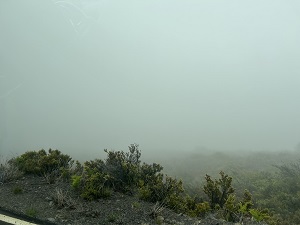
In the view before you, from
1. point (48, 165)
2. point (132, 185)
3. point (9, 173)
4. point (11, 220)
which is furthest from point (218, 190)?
point (9, 173)

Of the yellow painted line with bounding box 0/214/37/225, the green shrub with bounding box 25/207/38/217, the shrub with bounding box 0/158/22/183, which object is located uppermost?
the shrub with bounding box 0/158/22/183

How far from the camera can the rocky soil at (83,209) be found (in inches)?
277

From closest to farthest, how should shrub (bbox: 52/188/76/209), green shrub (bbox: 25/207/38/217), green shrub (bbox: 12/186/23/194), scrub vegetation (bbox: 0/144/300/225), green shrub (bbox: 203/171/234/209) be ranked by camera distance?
green shrub (bbox: 25/207/38/217), shrub (bbox: 52/188/76/209), scrub vegetation (bbox: 0/144/300/225), green shrub (bbox: 12/186/23/194), green shrub (bbox: 203/171/234/209)

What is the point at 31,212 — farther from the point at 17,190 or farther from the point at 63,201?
the point at 17,190

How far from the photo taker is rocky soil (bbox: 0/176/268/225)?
7.03 meters

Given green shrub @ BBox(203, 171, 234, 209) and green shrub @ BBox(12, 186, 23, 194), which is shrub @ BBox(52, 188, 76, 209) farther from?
green shrub @ BBox(203, 171, 234, 209)

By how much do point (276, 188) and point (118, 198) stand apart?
32.7ft

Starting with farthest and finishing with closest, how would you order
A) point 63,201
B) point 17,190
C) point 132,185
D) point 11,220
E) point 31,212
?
point 132,185 → point 17,190 → point 63,201 → point 31,212 → point 11,220

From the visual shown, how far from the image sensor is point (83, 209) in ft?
24.1

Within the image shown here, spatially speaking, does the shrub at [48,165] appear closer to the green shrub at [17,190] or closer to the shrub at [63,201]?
the green shrub at [17,190]

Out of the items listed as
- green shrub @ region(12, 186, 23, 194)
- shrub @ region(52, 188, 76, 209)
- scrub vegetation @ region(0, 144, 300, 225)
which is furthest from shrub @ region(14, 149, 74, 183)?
shrub @ region(52, 188, 76, 209)

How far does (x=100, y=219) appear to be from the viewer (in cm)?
704

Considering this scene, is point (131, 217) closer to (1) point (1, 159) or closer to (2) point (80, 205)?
(2) point (80, 205)

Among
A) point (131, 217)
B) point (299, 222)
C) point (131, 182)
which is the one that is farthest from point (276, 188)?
point (131, 217)
